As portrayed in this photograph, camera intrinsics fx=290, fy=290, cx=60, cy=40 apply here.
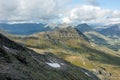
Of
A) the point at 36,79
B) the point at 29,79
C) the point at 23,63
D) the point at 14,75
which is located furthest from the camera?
the point at 23,63

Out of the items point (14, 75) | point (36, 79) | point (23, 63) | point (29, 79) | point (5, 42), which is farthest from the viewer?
point (5, 42)

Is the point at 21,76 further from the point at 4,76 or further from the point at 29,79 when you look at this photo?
the point at 4,76

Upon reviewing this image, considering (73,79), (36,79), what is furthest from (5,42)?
(36,79)

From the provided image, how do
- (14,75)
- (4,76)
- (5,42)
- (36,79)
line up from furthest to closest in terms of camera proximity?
(5,42)
(36,79)
(14,75)
(4,76)

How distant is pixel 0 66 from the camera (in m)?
74.3

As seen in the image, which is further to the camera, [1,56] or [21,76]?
[1,56]

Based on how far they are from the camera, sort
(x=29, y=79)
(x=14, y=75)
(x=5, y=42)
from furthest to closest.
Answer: (x=5, y=42)
(x=29, y=79)
(x=14, y=75)

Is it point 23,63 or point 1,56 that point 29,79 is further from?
point 23,63

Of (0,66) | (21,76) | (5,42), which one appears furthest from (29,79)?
(5,42)

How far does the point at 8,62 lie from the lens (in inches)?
3342

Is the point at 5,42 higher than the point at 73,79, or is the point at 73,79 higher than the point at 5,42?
the point at 5,42

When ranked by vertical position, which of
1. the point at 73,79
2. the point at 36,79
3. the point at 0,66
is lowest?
the point at 73,79

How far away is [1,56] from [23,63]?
17.3m

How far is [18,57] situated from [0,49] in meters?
17.3
